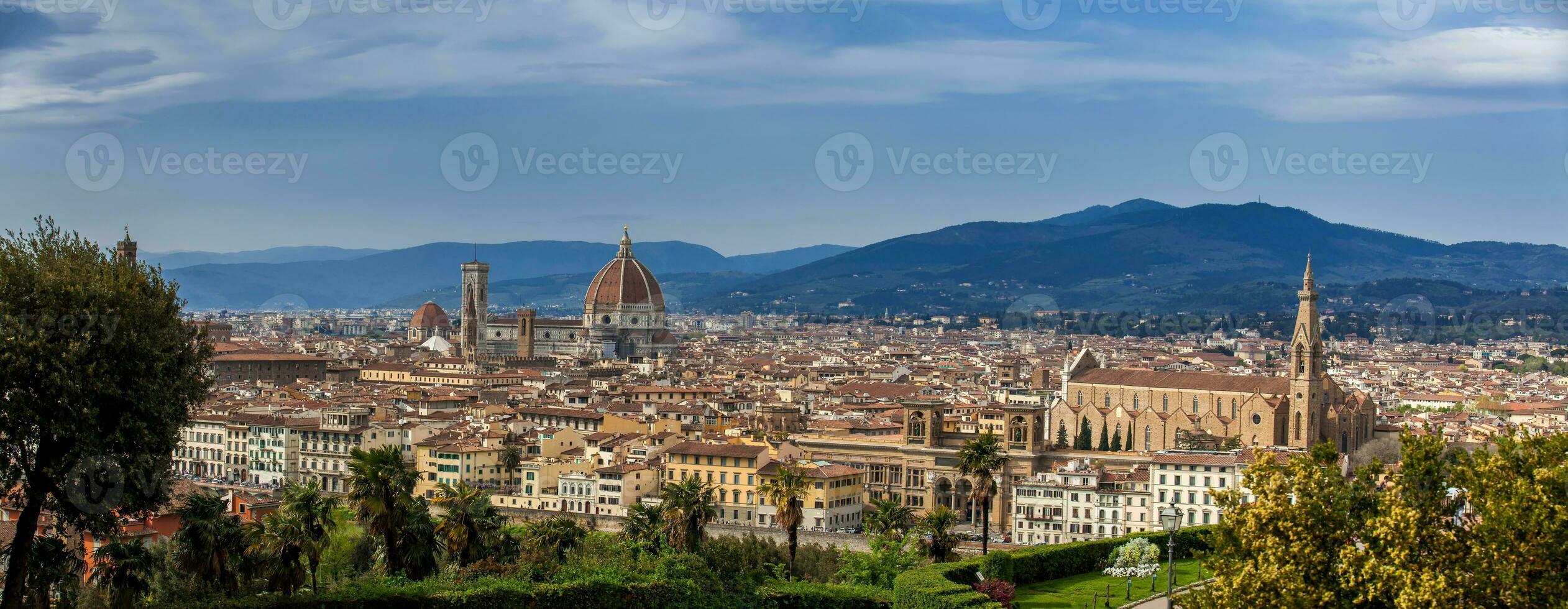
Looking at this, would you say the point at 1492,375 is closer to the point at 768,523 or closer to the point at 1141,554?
the point at 768,523

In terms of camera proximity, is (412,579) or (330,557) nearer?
(412,579)

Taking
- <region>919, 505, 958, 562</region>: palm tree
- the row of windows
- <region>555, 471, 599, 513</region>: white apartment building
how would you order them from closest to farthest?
<region>919, 505, 958, 562</region>: palm tree, <region>555, 471, 599, 513</region>: white apartment building, the row of windows

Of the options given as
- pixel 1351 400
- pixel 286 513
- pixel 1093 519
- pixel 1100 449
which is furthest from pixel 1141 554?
pixel 1351 400

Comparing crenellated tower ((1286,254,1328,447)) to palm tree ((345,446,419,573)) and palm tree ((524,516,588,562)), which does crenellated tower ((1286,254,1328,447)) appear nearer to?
palm tree ((524,516,588,562))

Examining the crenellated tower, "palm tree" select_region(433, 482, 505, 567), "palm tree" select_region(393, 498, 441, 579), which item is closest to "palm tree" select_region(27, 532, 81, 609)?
"palm tree" select_region(393, 498, 441, 579)

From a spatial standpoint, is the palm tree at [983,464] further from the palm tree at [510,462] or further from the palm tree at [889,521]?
the palm tree at [510,462]

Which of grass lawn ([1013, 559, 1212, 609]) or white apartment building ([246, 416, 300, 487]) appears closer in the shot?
grass lawn ([1013, 559, 1212, 609])

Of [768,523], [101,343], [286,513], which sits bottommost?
[768,523]
